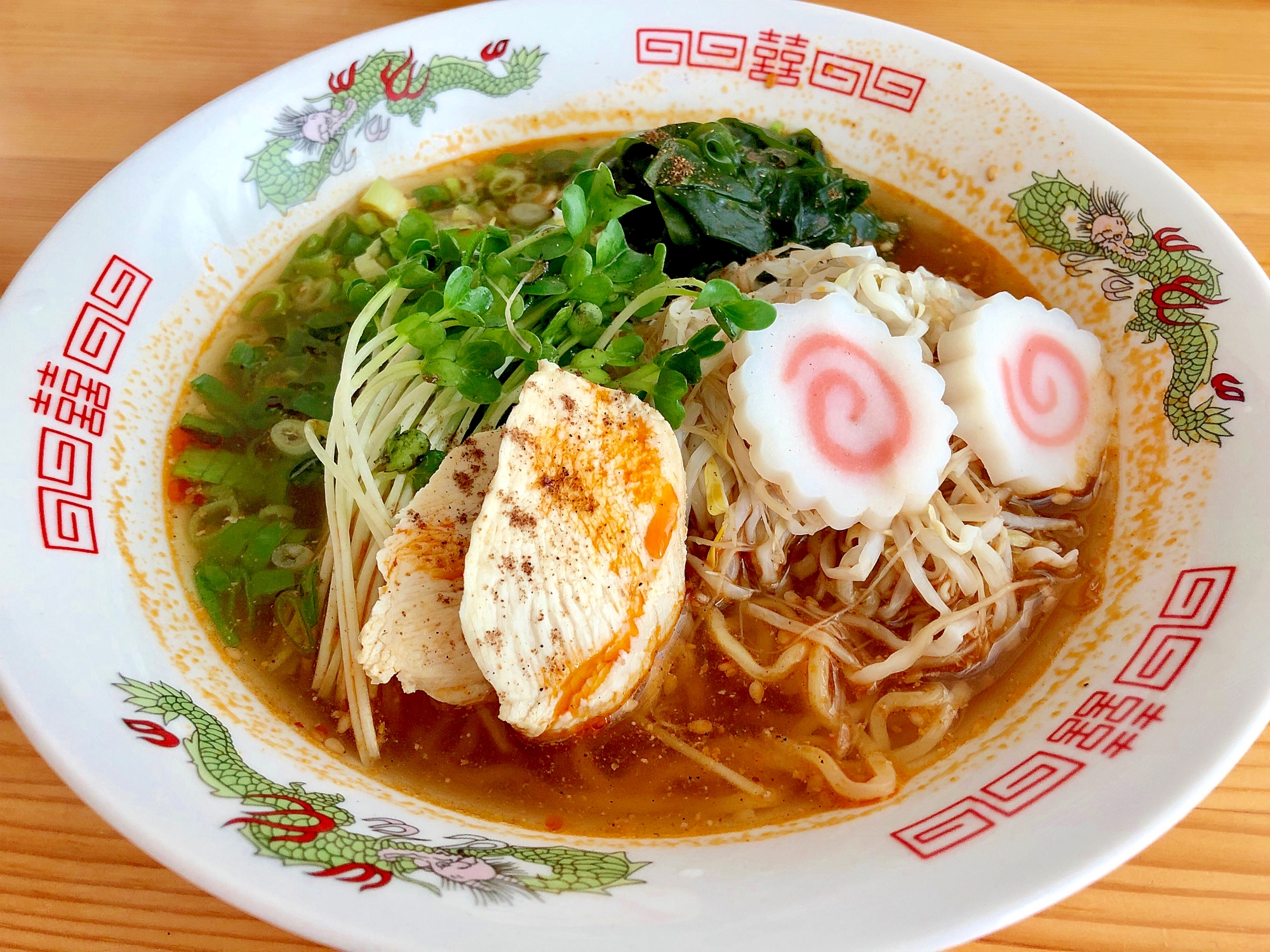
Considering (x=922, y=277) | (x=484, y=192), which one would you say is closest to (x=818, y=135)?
(x=922, y=277)

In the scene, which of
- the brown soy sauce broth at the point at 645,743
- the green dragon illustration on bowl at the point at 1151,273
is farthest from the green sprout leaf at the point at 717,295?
the green dragon illustration on bowl at the point at 1151,273

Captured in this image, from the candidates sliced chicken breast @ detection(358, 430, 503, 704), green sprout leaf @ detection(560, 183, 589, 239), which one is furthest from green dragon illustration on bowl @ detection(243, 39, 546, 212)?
sliced chicken breast @ detection(358, 430, 503, 704)

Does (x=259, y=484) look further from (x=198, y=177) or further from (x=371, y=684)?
(x=198, y=177)

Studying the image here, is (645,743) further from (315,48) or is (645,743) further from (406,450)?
(315,48)

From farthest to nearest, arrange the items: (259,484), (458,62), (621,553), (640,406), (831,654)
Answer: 1. (458,62)
2. (259,484)
3. (831,654)
4. (640,406)
5. (621,553)

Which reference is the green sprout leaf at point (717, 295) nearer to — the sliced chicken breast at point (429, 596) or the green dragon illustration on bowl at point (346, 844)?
the sliced chicken breast at point (429, 596)
